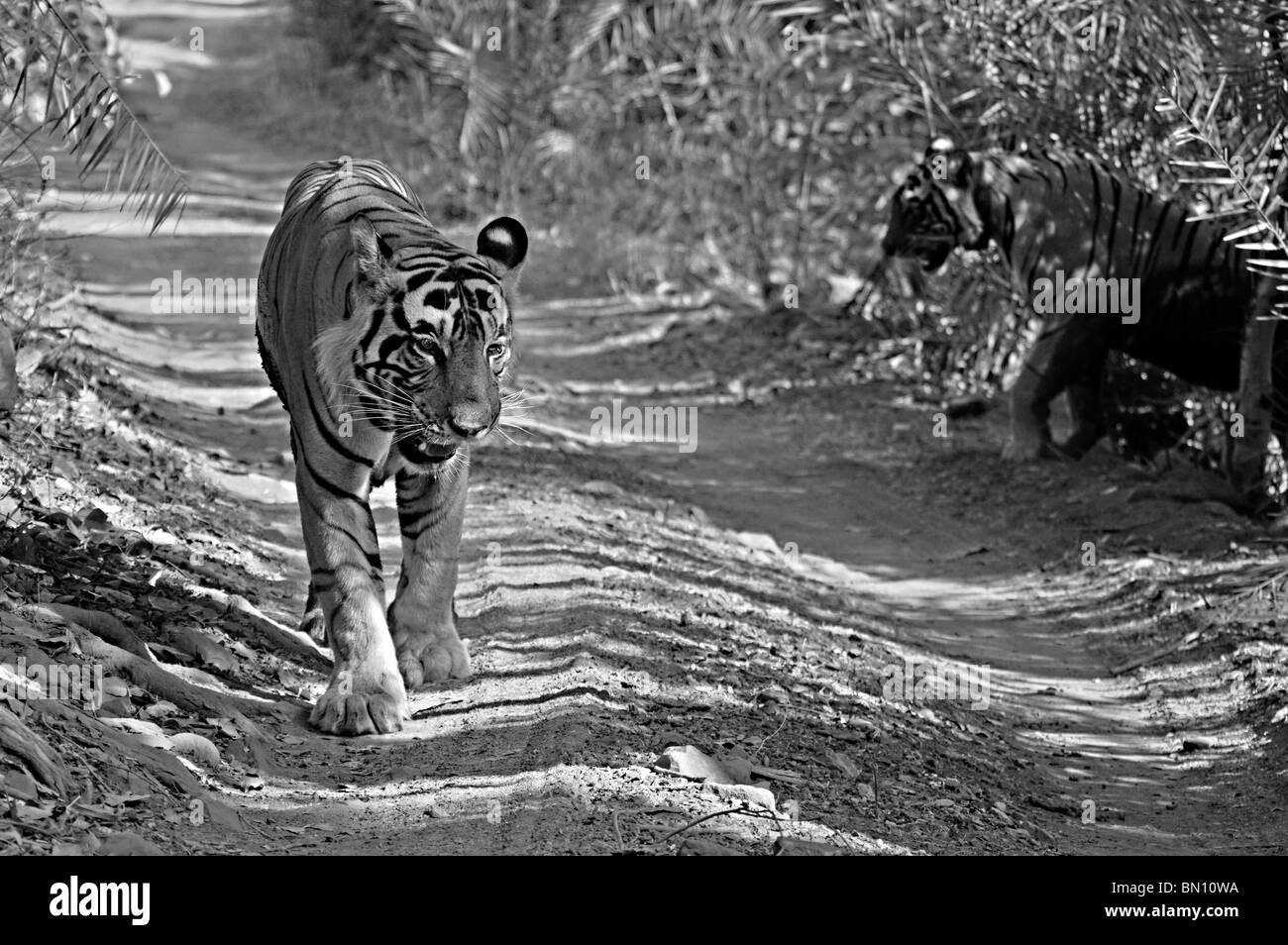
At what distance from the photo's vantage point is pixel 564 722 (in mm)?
5766

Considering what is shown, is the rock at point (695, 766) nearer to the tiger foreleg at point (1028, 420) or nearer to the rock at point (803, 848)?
the rock at point (803, 848)

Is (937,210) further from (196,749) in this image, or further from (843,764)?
(196,749)

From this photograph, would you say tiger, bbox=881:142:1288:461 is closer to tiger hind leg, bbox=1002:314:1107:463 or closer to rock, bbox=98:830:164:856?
tiger hind leg, bbox=1002:314:1107:463

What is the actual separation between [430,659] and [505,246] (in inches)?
68.7

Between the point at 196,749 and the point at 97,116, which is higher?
the point at 97,116

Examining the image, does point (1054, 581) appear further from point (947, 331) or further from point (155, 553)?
point (155, 553)

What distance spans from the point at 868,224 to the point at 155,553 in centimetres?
848

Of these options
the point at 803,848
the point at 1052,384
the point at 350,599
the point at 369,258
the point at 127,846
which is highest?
the point at 369,258

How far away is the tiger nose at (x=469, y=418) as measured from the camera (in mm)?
5707

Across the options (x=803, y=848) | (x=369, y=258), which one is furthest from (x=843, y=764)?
(x=369, y=258)

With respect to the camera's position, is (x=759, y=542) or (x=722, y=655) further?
(x=759, y=542)

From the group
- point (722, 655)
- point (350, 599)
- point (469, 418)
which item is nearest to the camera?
point (469, 418)

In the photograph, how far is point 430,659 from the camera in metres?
6.44

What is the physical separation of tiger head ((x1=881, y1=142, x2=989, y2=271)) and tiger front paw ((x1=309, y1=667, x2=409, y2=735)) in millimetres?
5881
